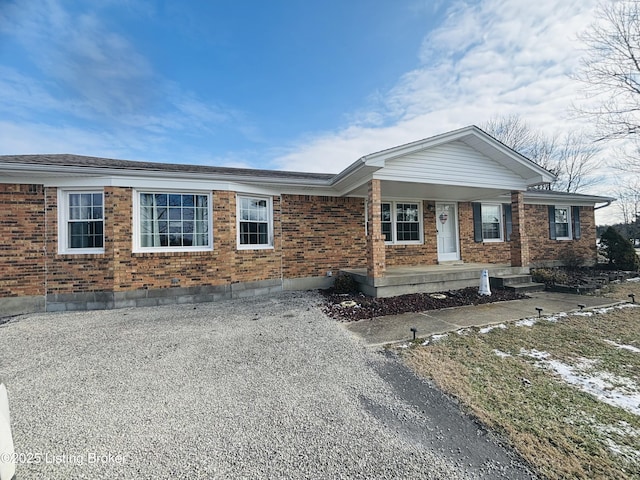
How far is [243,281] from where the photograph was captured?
25.3 ft

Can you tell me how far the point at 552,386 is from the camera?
9.68 feet

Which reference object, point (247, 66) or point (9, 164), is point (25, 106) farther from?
point (247, 66)

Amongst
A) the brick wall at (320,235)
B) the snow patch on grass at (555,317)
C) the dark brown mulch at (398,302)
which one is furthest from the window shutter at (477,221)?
the snow patch on grass at (555,317)

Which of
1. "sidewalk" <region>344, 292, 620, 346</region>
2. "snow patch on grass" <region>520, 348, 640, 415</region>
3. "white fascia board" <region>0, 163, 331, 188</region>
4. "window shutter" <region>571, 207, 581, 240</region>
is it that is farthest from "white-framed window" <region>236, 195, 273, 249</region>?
"window shutter" <region>571, 207, 581, 240</region>

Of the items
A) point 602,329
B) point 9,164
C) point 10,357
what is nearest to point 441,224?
point 602,329

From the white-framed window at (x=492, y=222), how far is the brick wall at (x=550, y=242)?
1.34 meters

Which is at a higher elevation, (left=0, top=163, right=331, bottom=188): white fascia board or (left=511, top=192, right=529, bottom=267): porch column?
(left=0, top=163, right=331, bottom=188): white fascia board

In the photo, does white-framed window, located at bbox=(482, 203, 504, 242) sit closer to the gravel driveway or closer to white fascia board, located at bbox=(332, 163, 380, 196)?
white fascia board, located at bbox=(332, 163, 380, 196)

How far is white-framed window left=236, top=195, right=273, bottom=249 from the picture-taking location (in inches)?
311

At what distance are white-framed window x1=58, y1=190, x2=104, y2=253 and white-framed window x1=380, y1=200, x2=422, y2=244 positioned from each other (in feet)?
26.8

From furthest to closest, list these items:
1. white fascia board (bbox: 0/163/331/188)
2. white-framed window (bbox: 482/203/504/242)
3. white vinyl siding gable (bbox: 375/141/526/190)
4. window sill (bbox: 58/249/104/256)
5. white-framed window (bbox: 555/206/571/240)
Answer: white-framed window (bbox: 555/206/571/240) → white-framed window (bbox: 482/203/504/242) → white vinyl siding gable (bbox: 375/141/526/190) → window sill (bbox: 58/249/104/256) → white fascia board (bbox: 0/163/331/188)

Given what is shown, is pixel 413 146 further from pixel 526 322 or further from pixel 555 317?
pixel 555 317

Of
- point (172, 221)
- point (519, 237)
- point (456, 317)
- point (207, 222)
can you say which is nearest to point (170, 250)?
point (172, 221)

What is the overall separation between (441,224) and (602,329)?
6342 mm
